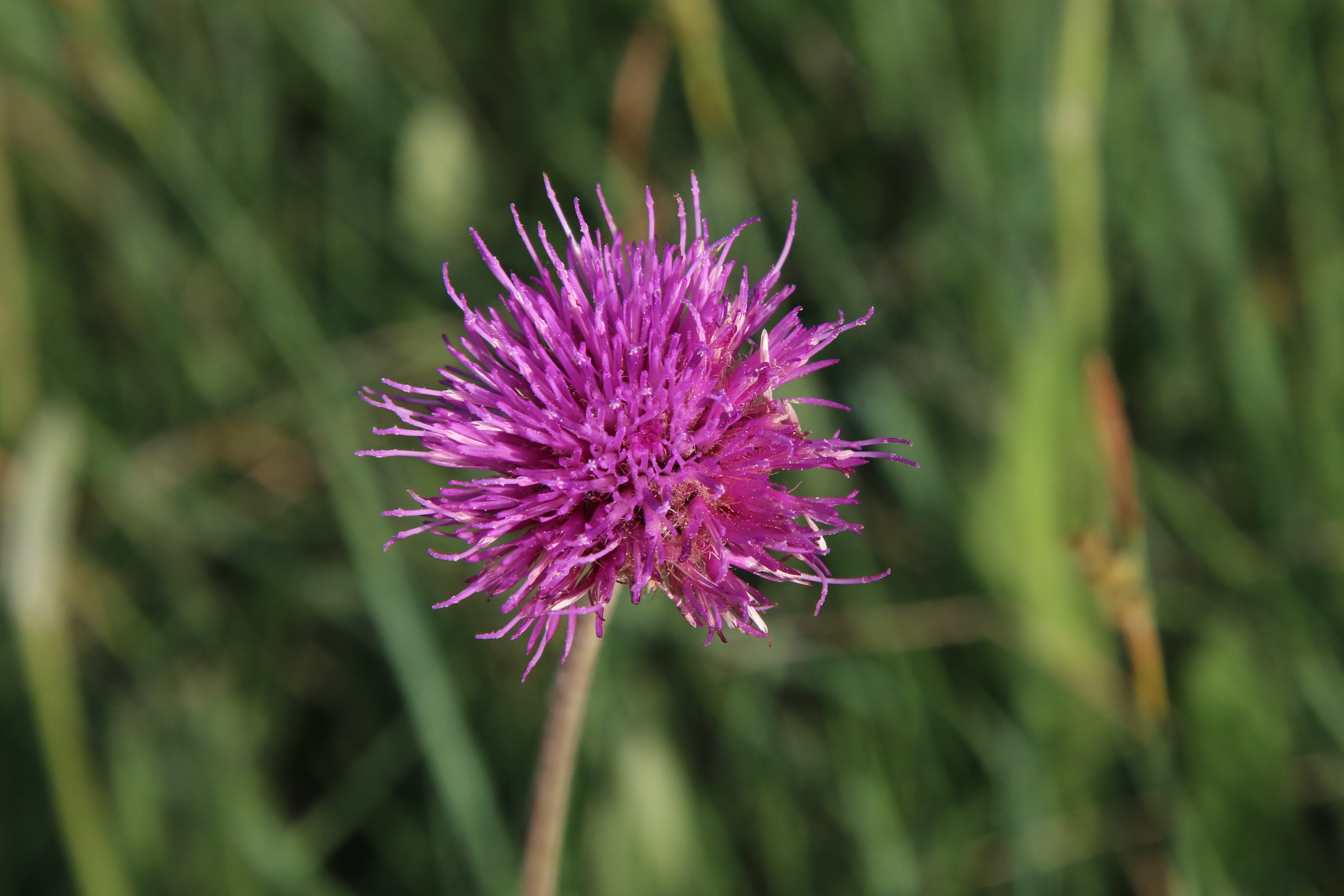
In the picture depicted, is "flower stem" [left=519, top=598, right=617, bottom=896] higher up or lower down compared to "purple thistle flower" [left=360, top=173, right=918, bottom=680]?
lower down

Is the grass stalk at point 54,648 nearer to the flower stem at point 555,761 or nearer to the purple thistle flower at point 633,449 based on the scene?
the flower stem at point 555,761

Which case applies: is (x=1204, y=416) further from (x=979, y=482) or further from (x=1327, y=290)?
(x=979, y=482)

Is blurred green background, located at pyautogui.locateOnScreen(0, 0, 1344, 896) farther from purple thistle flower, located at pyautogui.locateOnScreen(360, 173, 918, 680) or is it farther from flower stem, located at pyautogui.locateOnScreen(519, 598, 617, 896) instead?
purple thistle flower, located at pyautogui.locateOnScreen(360, 173, 918, 680)

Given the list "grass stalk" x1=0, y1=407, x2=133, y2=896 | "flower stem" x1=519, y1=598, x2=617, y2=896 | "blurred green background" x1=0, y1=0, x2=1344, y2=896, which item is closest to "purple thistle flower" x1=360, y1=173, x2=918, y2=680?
"flower stem" x1=519, y1=598, x2=617, y2=896

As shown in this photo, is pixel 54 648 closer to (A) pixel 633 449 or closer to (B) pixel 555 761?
(B) pixel 555 761

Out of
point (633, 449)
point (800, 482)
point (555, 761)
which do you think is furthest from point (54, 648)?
point (800, 482)

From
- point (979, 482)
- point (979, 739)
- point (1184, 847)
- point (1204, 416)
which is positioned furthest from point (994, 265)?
point (1184, 847)
